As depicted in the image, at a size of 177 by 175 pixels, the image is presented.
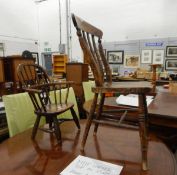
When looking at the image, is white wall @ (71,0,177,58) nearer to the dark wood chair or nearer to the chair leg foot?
the dark wood chair

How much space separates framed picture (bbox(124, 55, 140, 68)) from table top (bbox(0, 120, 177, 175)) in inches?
144

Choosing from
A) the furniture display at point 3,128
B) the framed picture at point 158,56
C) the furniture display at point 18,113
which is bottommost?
the furniture display at point 3,128

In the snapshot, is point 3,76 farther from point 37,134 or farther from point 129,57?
point 129,57

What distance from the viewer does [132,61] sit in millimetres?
4730

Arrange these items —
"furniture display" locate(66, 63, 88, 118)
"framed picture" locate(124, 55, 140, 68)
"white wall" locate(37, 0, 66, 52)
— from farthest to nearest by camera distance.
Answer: "white wall" locate(37, 0, 66, 52) < "framed picture" locate(124, 55, 140, 68) < "furniture display" locate(66, 63, 88, 118)

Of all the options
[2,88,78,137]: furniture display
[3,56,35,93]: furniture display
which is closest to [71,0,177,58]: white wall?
[3,56,35,93]: furniture display

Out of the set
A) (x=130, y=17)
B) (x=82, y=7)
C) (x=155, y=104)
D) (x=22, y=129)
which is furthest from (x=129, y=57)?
(x=22, y=129)

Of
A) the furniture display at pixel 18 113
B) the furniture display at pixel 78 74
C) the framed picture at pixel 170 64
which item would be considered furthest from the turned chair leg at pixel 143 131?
the framed picture at pixel 170 64

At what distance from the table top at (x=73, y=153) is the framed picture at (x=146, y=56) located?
361 cm

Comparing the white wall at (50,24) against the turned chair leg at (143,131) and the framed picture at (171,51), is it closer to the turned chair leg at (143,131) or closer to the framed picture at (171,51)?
the framed picture at (171,51)

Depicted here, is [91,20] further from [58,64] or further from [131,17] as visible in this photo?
[58,64]

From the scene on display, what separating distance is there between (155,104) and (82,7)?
4.70 meters

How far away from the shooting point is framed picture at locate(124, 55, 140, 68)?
4.66 m

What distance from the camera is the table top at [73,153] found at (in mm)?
823
